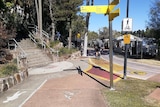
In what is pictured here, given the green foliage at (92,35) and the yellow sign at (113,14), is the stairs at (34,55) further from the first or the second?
the green foliage at (92,35)

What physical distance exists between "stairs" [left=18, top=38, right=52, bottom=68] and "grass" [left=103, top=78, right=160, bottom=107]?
7.68 metres

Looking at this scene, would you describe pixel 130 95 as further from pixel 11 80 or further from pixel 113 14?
pixel 11 80

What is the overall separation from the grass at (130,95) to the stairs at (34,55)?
768cm

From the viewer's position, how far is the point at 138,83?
13.6 metres

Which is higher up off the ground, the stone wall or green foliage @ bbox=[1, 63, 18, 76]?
green foliage @ bbox=[1, 63, 18, 76]

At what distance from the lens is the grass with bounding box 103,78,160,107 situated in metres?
9.57

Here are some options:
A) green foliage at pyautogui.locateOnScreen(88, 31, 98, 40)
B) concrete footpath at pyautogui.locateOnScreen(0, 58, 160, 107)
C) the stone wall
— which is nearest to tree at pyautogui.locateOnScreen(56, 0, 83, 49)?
concrete footpath at pyautogui.locateOnScreen(0, 58, 160, 107)

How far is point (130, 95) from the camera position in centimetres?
1079

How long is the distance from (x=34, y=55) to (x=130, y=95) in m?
11.3

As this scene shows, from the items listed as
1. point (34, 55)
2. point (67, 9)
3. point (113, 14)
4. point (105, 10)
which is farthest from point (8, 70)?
point (67, 9)

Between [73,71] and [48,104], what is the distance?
23.4ft

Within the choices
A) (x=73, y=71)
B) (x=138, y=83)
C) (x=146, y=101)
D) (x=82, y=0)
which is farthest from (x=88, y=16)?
(x=146, y=101)

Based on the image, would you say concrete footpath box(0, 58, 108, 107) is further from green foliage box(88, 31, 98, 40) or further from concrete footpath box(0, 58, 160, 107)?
green foliage box(88, 31, 98, 40)

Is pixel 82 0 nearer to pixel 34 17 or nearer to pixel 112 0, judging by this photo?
pixel 34 17
